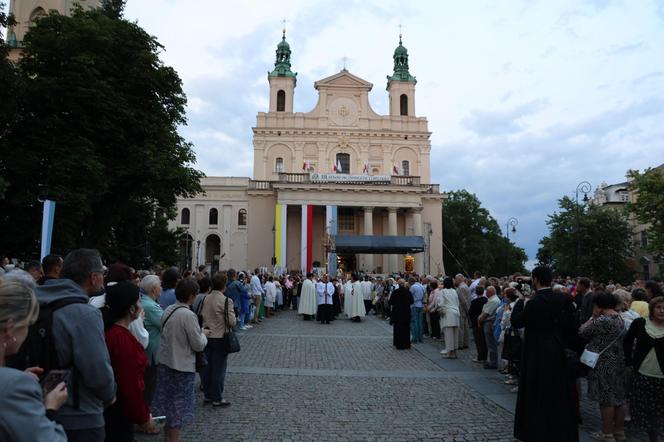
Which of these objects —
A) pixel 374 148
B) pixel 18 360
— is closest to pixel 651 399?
pixel 18 360

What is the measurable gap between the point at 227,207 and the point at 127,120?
3599cm

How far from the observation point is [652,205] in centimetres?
3025

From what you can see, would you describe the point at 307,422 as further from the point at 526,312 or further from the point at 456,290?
the point at 456,290

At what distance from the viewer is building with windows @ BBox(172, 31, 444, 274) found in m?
45.8

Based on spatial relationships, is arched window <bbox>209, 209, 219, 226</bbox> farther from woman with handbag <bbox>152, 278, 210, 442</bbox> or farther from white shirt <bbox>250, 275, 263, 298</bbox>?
woman with handbag <bbox>152, 278, 210, 442</bbox>

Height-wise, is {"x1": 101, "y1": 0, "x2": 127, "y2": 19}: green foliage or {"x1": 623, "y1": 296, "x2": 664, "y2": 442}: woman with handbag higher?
{"x1": 101, "y1": 0, "x2": 127, "y2": 19}: green foliage

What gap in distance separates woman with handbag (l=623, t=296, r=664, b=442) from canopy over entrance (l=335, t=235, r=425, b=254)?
92.7 ft

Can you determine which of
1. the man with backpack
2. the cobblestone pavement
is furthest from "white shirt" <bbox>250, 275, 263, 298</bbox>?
the man with backpack

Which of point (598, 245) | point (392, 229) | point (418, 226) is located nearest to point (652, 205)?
point (598, 245)

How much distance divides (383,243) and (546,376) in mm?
29172

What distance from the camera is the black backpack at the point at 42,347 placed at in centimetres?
274

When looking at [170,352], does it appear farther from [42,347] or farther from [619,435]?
[619,435]

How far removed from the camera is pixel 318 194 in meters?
45.9

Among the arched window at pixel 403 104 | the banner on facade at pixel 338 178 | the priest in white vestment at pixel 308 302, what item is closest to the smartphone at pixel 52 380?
the priest in white vestment at pixel 308 302
